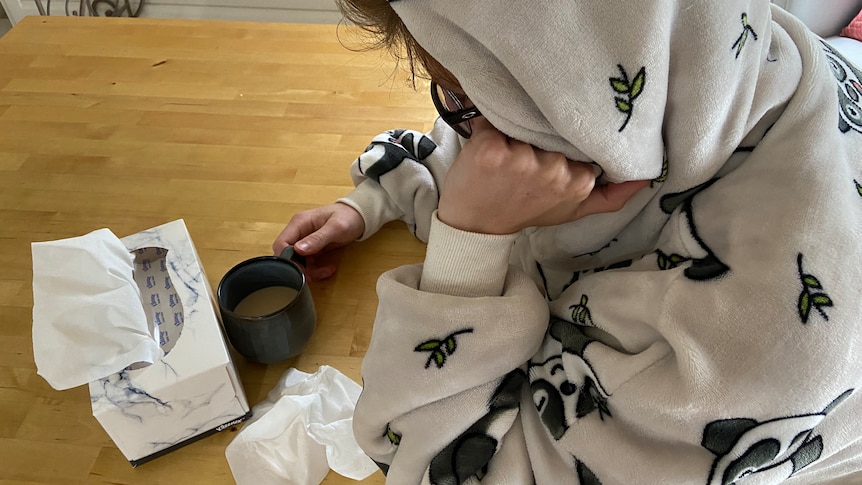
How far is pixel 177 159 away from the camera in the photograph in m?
0.94

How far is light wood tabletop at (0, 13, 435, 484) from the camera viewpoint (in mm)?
693

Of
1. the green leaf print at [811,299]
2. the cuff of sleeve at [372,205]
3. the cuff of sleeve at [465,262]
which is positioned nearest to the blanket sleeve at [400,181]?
the cuff of sleeve at [372,205]

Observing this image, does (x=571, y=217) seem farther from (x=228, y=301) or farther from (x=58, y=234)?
(x=58, y=234)

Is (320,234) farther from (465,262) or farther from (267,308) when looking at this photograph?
(465,262)

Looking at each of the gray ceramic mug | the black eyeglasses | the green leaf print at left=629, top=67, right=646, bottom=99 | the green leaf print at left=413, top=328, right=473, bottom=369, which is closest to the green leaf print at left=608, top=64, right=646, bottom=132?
the green leaf print at left=629, top=67, right=646, bottom=99

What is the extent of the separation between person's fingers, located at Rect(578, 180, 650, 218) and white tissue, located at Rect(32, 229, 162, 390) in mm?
414

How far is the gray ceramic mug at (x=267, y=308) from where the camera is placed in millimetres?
676

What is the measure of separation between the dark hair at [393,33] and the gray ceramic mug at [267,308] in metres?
0.28

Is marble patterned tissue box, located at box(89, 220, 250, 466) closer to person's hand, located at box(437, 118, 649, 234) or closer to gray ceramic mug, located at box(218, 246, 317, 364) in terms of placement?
gray ceramic mug, located at box(218, 246, 317, 364)

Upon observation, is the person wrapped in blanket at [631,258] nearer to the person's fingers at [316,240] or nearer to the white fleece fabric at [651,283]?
the white fleece fabric at [651,283]

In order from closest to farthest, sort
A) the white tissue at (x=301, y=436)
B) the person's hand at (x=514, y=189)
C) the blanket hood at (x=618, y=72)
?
the blanket hood at (x=618, y=72)
the person's hand at (x=514, y=189)
the white tissue at (x=301, y=436)

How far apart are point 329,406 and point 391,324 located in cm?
16

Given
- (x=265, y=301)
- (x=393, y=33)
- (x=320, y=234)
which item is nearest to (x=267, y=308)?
(x=265, y=301)

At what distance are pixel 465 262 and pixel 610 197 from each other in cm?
13
